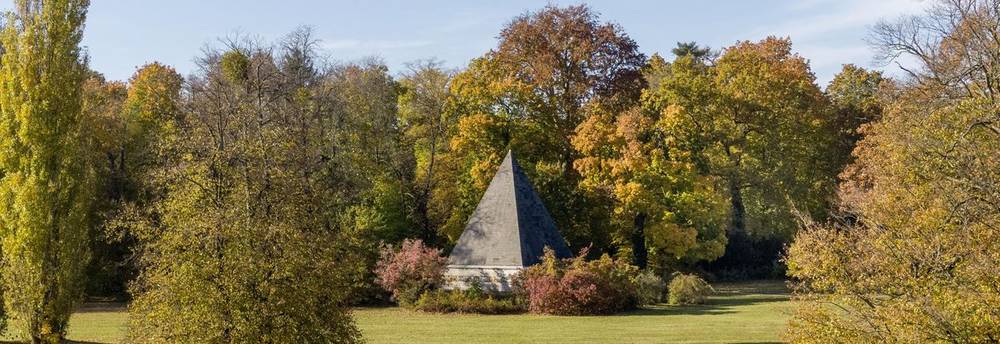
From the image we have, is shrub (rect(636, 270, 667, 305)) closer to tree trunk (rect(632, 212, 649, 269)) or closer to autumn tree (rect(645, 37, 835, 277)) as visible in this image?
tree trunk (rect(632, 212, 649, 269))

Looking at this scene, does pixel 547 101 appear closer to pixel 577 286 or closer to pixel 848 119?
pixel 577 286

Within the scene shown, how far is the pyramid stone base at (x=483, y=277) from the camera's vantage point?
32.9 metres

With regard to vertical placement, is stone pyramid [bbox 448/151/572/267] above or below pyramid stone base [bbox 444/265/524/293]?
above

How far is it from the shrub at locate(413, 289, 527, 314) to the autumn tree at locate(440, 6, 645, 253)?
613 cm

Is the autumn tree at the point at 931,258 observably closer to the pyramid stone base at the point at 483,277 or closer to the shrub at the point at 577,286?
the shrub at the point at 577,286

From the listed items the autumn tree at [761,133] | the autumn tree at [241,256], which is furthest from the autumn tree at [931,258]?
the autumn tree at [761,133]

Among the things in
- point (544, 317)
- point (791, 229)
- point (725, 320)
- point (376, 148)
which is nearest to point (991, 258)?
point (725, 320)

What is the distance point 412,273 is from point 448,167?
8668 millimetres

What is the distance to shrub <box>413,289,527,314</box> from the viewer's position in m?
31.9

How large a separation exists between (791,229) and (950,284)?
37.5 m

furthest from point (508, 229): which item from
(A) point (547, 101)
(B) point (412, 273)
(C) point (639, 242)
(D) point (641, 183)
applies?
(A) point (547, 101)

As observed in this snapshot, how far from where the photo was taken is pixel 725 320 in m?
26.9

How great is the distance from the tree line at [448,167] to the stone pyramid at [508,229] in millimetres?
3760

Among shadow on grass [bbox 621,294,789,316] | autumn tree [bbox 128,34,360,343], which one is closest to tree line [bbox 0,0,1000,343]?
autumn tree [bbox 128,34,360,343]
